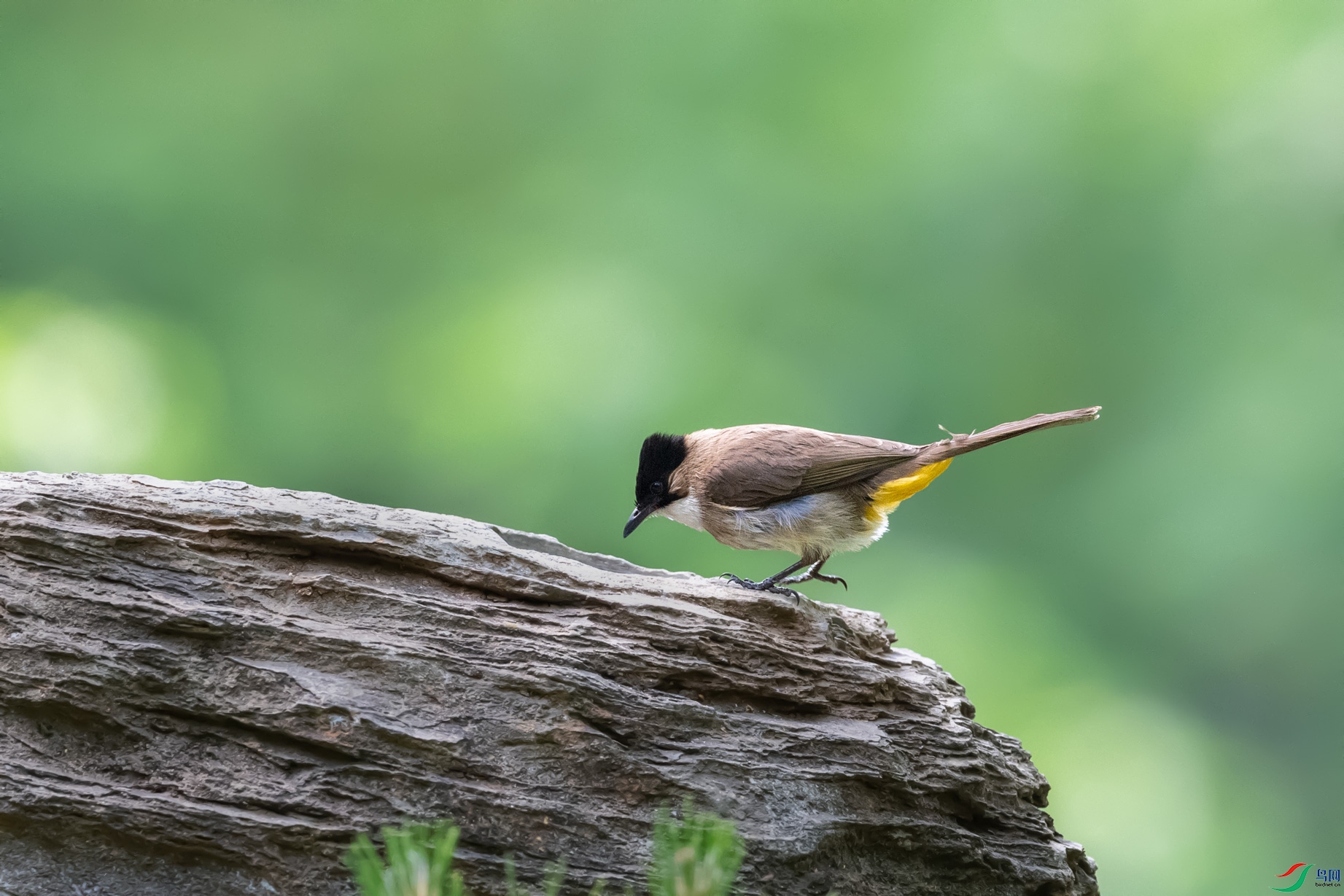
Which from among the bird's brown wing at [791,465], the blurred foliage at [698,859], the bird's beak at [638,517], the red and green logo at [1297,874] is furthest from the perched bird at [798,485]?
the red and green logo at [1297,874]

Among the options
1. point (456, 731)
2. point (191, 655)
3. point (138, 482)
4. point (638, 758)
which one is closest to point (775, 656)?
point (638, 758)

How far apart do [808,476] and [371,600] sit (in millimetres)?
1614

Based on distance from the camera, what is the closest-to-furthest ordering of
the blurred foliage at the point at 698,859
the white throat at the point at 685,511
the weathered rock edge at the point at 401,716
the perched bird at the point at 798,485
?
the blurred foliage at the point at 698,859
the weathered rock edge at the point at 401,716
the perched bird at the point at 798,485
the white throat at the point at 685,511

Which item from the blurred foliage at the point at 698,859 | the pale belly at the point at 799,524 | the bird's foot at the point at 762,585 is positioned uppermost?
the pale belly at the point at 799,524

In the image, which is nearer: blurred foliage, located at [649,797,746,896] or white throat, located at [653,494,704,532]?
blurred foliage, located at [649,797,746,896]

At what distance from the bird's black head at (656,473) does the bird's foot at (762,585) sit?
0.41m

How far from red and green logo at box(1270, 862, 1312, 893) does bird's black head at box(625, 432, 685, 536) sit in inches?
146

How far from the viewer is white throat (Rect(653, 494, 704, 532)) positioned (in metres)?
4.03

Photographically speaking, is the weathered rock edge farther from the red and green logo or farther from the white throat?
the red and green logo

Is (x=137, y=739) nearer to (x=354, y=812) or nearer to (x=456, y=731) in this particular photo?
(x=354, y=812)

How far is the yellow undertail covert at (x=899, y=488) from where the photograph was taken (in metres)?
3.81

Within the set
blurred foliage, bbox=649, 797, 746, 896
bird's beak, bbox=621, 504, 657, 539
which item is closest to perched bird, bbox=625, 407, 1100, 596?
bird's beak, bbox=621, 504, 657, 539

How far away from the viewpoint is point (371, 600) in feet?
9.87

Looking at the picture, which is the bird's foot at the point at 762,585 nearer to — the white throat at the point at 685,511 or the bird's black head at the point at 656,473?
the white throat at the point at 685,511
